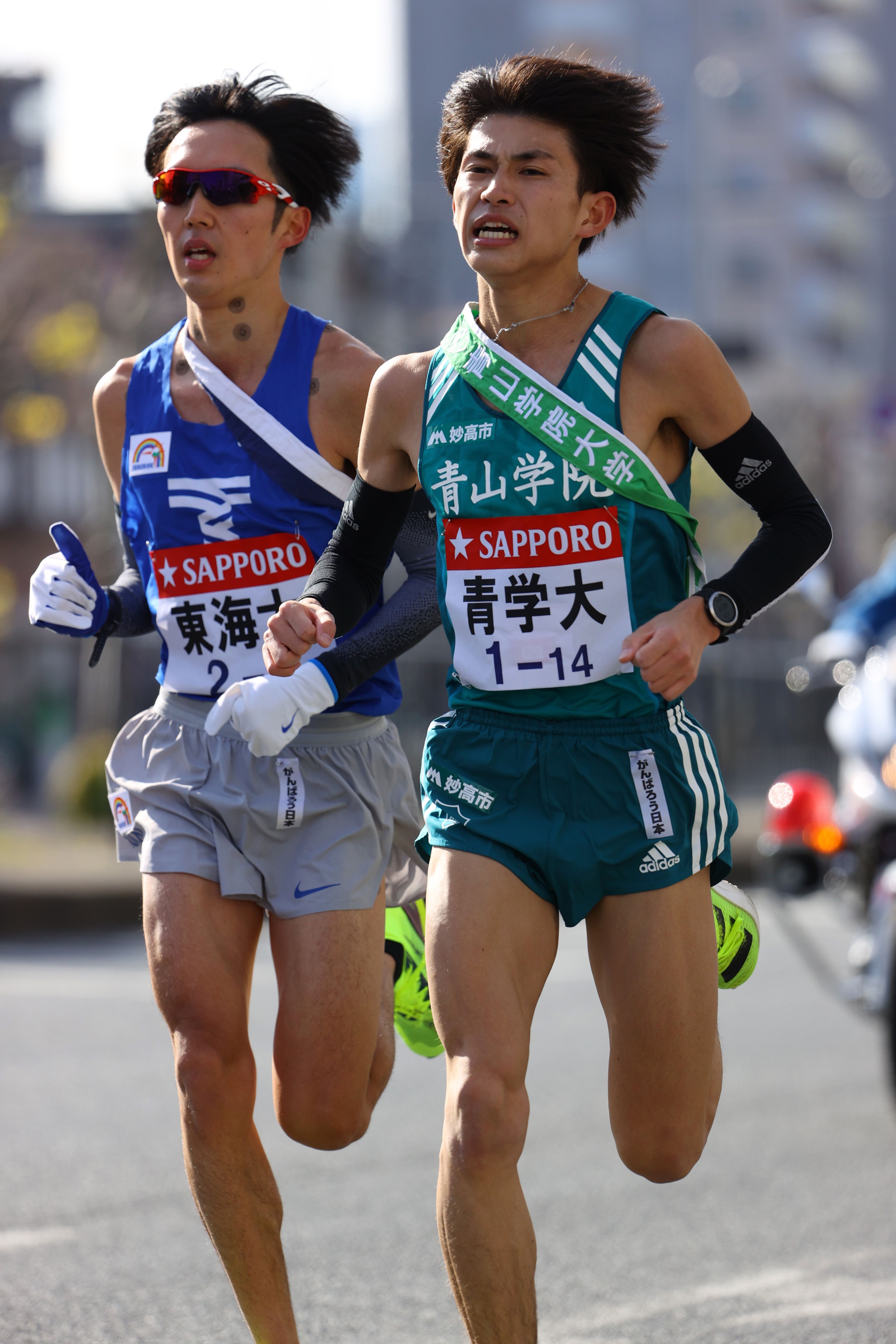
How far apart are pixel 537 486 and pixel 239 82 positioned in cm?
134

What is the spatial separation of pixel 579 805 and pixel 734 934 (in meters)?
0.52

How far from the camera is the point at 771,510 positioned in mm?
3332

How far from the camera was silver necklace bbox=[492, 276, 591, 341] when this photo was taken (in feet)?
11.1

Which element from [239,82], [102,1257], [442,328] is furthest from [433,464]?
[442,328]

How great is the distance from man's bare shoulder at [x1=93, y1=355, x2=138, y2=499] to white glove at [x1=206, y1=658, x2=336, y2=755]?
0.88 meters

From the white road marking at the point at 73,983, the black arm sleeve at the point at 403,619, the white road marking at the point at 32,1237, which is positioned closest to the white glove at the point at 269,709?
the black arm sleeve at the point at 403,619

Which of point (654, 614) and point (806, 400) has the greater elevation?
point (806, 400)

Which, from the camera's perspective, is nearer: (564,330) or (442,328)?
(564,330)

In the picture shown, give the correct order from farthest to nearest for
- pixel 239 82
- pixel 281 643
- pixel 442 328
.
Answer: pixel 442 328
pixel 239 82
pixel 281 643

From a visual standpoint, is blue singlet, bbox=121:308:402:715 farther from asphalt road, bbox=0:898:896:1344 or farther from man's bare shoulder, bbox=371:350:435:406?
asphalt road, bbox=0:898:896:1344

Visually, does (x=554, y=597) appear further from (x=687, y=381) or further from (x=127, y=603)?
(x=127, y=603)

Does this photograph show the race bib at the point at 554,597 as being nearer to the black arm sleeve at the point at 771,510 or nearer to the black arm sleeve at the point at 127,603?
the black arm sleeve at the point at 771,510

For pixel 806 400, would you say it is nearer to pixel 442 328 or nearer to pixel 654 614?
pixel 442 328

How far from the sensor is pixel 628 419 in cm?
325
